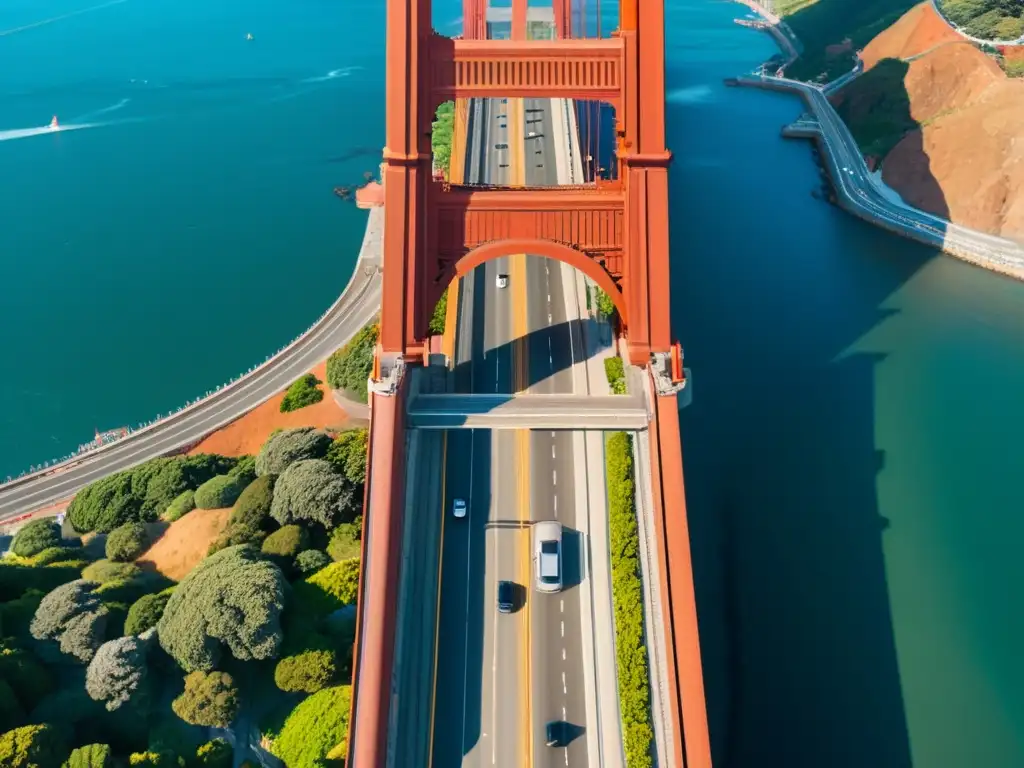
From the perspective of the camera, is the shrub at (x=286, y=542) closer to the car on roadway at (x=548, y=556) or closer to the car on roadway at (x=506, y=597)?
the car on roadway at (x=506, y=597)

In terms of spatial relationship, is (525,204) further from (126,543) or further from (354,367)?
(126,543)

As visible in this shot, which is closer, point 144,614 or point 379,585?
point 379,585

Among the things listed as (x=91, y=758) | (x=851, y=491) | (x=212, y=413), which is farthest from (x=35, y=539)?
(x=851, y=491)

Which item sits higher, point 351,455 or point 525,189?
point 525,189

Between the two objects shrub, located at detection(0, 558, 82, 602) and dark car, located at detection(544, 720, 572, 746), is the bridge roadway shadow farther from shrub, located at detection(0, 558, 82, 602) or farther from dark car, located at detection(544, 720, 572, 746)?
shrub, located at detection(0, 558, 82, 602)

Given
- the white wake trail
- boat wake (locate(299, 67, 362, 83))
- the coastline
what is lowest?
the coastline

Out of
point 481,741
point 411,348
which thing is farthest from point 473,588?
point 411,348

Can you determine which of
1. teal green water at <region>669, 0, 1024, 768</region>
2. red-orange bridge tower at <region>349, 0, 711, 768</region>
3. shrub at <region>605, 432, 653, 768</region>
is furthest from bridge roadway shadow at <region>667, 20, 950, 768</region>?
red-orange bridge tower at <region>349, 0, 711, 768</region>

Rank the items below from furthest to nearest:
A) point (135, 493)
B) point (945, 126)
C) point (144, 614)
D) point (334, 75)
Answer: point (334, 75) → point (945, 126) → point (135, 493) → point (144, 614)
